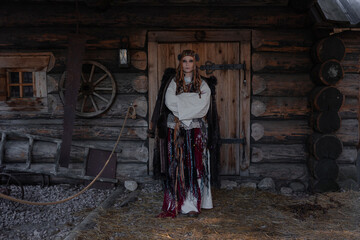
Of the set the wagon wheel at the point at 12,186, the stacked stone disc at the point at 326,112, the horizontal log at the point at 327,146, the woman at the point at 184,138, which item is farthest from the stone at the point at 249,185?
the wagon wheel at the point at 12,186

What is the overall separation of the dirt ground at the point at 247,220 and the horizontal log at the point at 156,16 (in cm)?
252

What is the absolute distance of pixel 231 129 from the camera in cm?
481

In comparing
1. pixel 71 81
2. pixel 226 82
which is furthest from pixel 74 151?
pixel 226 82

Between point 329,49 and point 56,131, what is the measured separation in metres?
4.16

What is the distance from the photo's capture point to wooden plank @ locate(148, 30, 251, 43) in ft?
15.3

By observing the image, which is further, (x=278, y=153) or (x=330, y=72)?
(x=278, y=153)

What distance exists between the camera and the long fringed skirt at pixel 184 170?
3.68 meters

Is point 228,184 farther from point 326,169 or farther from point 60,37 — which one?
point 60,37

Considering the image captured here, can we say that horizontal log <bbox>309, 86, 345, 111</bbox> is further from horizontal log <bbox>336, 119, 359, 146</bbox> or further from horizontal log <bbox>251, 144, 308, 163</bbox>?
horizontal log <bbox>251, 144, 308, 163</bbox>

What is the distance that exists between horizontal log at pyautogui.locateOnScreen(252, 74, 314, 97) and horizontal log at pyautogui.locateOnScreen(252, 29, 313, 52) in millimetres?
403

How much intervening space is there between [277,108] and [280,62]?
696 mm

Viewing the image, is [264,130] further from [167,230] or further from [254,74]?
[167,230]

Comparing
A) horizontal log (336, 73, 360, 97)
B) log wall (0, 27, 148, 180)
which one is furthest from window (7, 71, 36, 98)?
horizontal log (336, 73, 360, 97)

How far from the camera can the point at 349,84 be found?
469 cm
